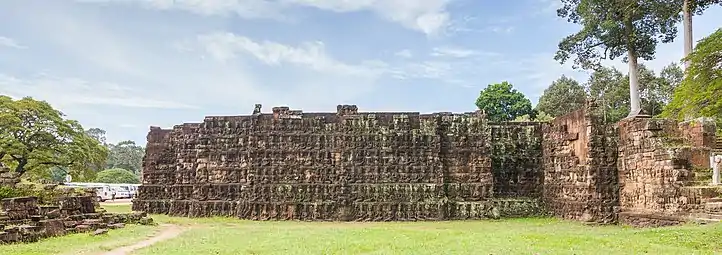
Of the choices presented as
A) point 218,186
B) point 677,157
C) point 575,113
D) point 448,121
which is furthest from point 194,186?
point 677,157

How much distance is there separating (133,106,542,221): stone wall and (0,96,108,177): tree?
10.1 m

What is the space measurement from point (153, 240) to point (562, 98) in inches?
1563

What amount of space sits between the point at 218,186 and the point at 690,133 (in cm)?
1886

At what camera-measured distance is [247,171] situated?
28.3 m

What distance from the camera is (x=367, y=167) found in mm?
27453

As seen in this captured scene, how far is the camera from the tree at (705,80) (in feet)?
41.4

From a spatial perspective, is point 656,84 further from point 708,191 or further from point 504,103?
point 708,191

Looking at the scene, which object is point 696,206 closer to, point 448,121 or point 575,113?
point 575,113

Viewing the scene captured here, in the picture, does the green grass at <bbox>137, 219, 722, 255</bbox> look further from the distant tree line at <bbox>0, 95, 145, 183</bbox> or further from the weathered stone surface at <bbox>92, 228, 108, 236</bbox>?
the distant tree line at <bbox>0, 95, 145, 183</bbox>

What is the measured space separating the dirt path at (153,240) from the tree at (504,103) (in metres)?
31.8

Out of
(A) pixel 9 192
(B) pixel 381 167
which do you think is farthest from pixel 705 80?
(A) pixel 9 192

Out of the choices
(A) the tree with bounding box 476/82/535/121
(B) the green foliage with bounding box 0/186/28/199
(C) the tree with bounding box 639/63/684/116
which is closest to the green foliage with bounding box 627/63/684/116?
(C) the tree with bounding box 639/63/684/116

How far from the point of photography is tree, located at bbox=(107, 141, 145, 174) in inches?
3632

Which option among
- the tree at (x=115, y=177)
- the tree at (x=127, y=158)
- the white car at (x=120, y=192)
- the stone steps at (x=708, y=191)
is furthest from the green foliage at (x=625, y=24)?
the tree at (x=127, y=158)
